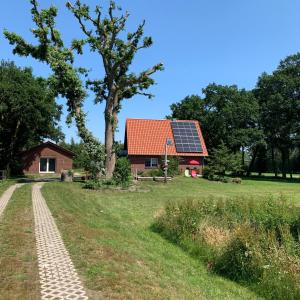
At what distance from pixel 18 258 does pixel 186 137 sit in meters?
40.4

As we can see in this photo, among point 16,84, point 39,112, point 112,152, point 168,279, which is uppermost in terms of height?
point 16,84

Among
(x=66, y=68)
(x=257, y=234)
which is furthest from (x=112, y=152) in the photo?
(x=257, y=234)

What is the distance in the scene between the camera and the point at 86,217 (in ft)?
49.8

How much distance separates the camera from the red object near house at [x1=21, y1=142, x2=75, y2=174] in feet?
154

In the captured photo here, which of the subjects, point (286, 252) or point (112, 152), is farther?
point (112, 152)

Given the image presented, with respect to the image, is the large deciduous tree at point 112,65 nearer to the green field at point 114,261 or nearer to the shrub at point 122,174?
the shrub at point 122,174

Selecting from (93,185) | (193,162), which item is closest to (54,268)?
(93,185)

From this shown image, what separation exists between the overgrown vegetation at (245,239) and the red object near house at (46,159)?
113 feet

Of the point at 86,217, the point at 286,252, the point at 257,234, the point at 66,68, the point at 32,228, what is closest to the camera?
the point at 286,252

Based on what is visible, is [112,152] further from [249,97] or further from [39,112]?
[249,97]

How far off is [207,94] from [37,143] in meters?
27.0

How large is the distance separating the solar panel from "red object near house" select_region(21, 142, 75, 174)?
483 inches

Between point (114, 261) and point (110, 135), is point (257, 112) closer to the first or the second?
point (110, 135)

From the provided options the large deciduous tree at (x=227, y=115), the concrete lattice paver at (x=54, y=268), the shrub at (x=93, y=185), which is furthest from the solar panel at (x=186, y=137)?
the concrete lattice paver at (x=54, y=268)
